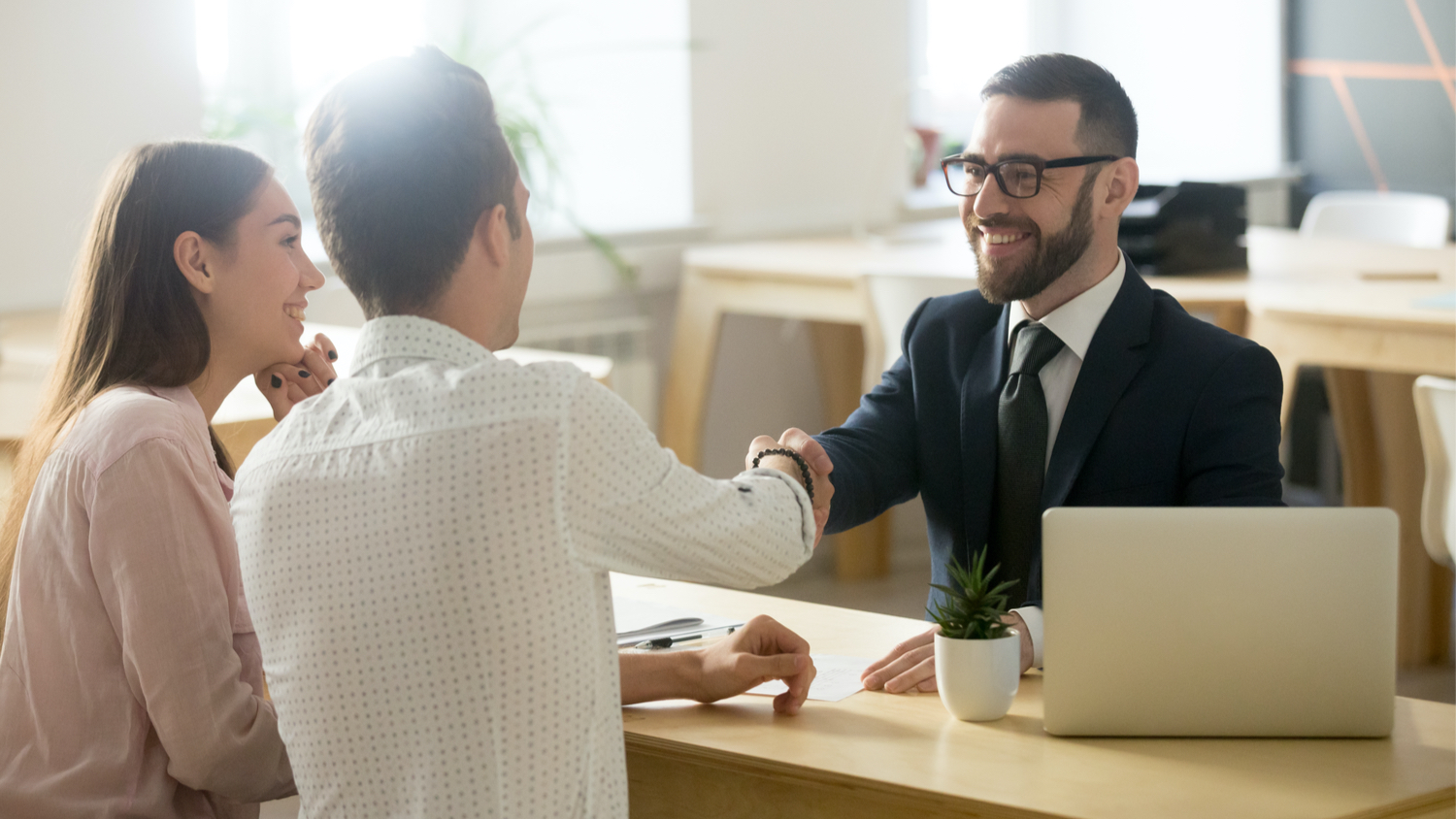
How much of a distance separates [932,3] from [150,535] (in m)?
4.69

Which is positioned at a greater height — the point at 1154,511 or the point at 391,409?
the point at 391,409

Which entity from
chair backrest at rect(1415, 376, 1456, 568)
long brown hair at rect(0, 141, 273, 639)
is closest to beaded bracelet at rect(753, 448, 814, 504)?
long brown hair at rect(0, 141, 273, 639)

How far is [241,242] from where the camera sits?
5.21 feet

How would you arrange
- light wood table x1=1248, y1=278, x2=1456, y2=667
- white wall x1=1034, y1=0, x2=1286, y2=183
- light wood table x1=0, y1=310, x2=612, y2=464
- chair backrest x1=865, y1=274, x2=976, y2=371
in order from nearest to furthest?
light wood table x1=0, y1=310, x2=612, y2=464 → light wood table x1=1248, y1=278, x2=1456, y2=667 → chair backrest x1=865, y1=274, x2=976, y2=371 → white wall x1=1034, y1=0, x2=1286, y2=183

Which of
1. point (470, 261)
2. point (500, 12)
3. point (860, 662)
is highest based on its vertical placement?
point (500, 12)

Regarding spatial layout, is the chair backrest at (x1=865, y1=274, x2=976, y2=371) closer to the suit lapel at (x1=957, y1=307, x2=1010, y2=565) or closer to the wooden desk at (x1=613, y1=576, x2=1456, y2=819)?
the suit lapel at (x1=957, y1=307, x2=1010, y2=565)

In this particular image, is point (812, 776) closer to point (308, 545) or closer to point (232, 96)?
point (308, 545)

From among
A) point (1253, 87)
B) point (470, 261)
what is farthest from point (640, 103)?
point (470, 261)

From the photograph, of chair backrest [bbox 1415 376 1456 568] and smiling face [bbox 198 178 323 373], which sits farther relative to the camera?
chair backrest [bbox 1415 376 1456 568]

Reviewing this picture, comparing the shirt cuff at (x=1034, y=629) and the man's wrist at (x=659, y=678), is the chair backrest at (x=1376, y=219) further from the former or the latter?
the man's wrist at (x=659, y=678)

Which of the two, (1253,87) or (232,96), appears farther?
(1253,87)

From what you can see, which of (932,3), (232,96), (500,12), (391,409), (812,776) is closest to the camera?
(391,409)

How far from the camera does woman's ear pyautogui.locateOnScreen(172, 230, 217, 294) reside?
1.55 metres

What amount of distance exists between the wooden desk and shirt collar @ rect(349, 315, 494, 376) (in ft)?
1.35
